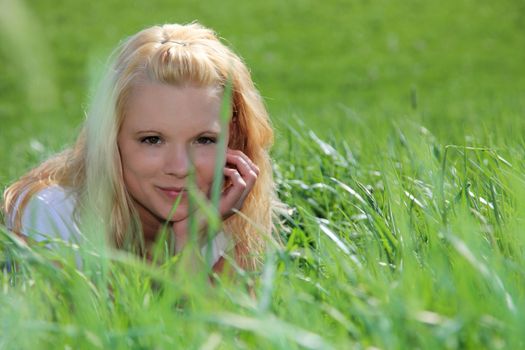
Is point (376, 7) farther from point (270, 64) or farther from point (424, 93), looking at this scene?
point (424, 93)

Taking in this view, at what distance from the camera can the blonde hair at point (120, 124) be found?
271cm

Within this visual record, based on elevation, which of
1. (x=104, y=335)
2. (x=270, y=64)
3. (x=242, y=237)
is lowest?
(x=270, y=64)

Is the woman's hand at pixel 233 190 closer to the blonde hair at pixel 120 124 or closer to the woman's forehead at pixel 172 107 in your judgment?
the blonde hair at pixel 120 124

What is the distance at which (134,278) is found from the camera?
1.65 m

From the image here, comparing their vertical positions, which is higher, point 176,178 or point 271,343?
point 271,343

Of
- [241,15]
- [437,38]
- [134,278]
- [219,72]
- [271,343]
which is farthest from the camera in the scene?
[241,15]

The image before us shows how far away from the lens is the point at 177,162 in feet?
8.51

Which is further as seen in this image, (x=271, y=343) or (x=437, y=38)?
(x=437, y=38)

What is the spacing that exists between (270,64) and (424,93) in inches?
117

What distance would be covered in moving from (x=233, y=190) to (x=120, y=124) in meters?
0.42

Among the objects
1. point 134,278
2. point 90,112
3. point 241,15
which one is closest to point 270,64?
point 241,15

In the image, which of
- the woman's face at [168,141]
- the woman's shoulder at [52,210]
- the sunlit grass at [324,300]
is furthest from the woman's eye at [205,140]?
the sunlit grass at [324,300]

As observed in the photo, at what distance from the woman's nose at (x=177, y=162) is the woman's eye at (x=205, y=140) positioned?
0.21 feet

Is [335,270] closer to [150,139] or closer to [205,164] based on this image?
[205,164]
